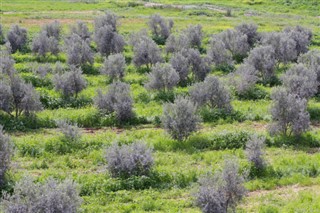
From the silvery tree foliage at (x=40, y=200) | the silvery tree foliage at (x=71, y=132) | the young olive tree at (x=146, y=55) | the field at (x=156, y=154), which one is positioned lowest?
the field at (x=156, y=154)

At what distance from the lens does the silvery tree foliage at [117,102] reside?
21391 mm

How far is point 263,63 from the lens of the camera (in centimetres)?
2808

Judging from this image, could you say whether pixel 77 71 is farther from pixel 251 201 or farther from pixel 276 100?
pixel 251 201

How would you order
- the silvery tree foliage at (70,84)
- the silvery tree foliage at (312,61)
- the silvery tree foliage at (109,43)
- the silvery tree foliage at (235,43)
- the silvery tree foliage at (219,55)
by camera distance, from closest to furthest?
the silvery tree foliage at (70,84), the silvery tree foliage at (312,61), the silvery tree foliage at (219,55), the silvery tree foliage at (109,43), the silvery tree foliage at (235,43)

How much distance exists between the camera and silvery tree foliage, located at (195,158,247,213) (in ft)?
41.6

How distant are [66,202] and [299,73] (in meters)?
16.5

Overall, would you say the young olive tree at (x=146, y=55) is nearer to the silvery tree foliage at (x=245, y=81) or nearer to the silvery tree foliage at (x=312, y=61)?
the silvery tree foliage at (x=245, y=81)

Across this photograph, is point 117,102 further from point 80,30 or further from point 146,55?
point 80,30

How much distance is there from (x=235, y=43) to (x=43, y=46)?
1312 cm

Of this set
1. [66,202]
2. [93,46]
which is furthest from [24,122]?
[93,46]

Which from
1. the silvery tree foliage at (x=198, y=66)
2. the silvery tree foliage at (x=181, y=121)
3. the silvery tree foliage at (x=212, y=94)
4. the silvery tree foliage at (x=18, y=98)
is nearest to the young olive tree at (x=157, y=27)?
the silvery tree foliage at (x=198, y=66)

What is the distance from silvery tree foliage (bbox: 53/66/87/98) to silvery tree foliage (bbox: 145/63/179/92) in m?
3.40

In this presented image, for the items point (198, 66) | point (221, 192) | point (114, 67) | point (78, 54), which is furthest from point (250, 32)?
point (221, 192)

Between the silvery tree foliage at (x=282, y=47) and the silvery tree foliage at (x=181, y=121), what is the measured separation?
1418cm
